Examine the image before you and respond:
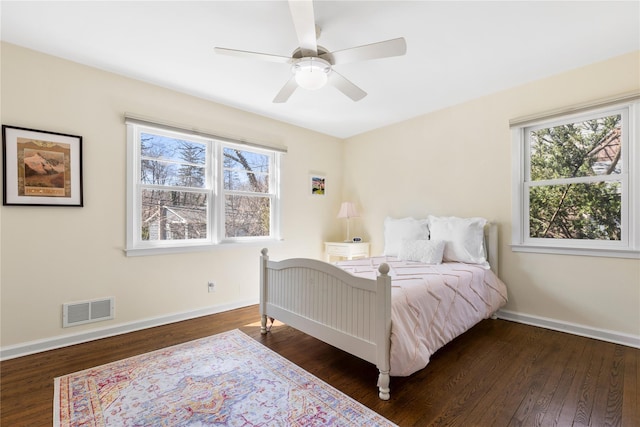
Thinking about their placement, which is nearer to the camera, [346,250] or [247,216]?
[247,216]

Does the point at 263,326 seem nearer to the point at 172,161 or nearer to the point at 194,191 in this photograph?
the point at 194,191

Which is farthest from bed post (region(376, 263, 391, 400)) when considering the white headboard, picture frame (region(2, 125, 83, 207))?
picture frame (region(2, 125, 83, 207))

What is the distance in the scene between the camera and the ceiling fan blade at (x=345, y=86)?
2.15 metres

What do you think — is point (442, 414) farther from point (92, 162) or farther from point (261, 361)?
point (92, 162)

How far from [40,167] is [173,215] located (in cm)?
110

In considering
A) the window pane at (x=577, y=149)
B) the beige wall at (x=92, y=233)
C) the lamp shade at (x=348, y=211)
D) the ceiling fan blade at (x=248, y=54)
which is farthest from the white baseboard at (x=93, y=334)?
the window pane at (x=577, y=149)

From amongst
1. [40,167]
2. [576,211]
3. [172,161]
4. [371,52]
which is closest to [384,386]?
[371,52]

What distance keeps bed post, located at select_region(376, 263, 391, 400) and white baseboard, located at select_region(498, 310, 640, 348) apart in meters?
2.06

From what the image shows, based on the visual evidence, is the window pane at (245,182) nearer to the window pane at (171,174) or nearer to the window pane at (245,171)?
the window pane at (245,171)

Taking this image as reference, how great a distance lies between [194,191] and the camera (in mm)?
3203

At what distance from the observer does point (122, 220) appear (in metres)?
2.73

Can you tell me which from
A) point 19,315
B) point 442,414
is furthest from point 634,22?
point 19,315

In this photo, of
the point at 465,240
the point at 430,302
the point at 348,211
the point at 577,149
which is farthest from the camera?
the point at 348,211

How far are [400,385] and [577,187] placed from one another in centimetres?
252
